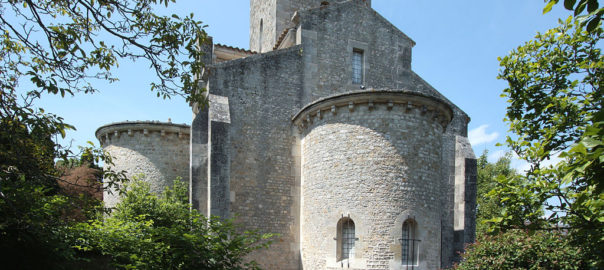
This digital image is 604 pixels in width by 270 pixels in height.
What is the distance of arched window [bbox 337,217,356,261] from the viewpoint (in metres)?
12.4

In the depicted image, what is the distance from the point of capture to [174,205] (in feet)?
46.6

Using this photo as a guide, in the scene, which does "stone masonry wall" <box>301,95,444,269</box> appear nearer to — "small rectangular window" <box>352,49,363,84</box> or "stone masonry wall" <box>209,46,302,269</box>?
"stone masonry wall" <box>209,46,302,269</box>

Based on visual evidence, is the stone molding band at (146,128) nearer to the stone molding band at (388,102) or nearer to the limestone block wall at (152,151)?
the limestone block wall at (152,151)

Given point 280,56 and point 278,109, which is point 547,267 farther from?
point 280,56

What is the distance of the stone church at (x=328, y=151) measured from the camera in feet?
40.2

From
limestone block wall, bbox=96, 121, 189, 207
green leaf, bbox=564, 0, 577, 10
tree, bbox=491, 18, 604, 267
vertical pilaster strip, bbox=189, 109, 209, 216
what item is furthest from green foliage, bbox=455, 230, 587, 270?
limestone block wall, bbox=96, 121, 189, 207

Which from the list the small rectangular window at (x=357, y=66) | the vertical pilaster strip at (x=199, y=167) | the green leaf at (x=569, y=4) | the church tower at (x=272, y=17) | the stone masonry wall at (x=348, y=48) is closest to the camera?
the green leaf at (x=569, y=4)

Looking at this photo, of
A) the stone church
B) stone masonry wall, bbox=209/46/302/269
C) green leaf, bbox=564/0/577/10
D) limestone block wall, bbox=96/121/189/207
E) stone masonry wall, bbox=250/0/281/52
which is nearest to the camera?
green leaf, bbox=564/0/577/10

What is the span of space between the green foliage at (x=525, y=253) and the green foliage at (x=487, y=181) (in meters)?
17.7

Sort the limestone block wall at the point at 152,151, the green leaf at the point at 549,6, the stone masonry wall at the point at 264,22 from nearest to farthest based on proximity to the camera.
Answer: the green leaf at the point at 549,6 → the limestone block wall at the point at 152,151 → the stone masonry wall at the point at 264,22

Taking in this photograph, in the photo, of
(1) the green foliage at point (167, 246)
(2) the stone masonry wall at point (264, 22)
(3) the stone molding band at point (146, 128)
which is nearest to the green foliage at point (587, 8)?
(1) the green foliage at point (167, 246)

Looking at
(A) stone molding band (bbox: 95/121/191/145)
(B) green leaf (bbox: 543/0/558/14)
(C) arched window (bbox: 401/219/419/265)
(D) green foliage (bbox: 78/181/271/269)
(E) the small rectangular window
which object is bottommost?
(C) arched window (bbox: 401/219/419/265)

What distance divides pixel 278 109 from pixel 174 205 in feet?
14.7

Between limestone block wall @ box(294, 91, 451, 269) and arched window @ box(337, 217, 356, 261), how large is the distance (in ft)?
0.55
